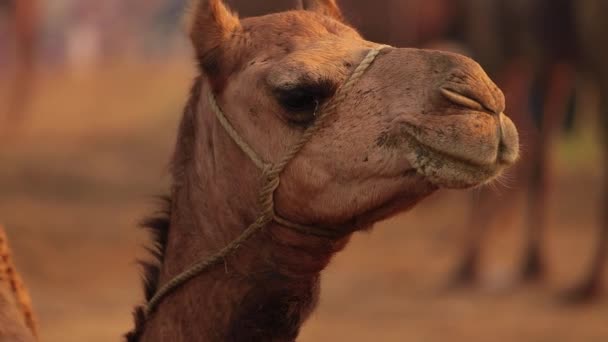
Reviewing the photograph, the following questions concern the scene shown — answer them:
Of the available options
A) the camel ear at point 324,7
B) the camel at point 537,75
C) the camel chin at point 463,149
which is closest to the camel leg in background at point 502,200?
the camel at point 537,75

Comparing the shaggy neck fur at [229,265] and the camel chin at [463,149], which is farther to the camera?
the shaggy neck fur at [229,265]

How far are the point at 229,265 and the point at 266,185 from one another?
0.23m

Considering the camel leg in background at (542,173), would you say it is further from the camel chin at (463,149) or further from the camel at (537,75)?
the camel chin at (463,149)

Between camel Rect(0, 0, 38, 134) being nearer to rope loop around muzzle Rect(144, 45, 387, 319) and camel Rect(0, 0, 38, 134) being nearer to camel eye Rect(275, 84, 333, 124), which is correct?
rope loop around muzzle Rect(144, 45, 387, 319)

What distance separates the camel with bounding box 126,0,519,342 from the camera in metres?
2.82

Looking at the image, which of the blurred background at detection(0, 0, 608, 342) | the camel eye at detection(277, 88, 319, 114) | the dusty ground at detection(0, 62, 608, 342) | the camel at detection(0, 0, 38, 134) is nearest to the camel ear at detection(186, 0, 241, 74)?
the camel eye at detection(277, 88, 319, 114)

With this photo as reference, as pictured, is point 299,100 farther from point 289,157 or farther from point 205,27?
point 205,27

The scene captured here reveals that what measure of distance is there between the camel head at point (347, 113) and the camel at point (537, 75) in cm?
589

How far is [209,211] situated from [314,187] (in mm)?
320

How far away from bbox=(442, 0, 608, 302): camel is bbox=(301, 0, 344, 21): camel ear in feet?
18.0

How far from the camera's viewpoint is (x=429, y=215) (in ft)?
44.7

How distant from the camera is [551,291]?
9.34 m

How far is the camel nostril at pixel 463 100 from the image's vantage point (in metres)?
2.78

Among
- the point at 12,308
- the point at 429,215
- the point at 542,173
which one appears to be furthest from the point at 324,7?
the point at 429,215
